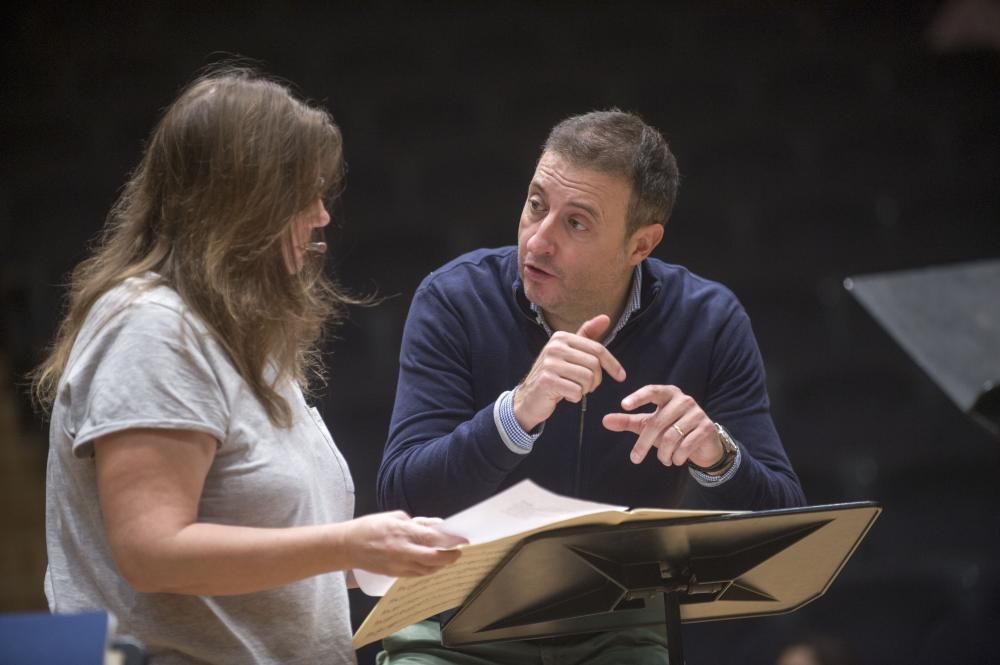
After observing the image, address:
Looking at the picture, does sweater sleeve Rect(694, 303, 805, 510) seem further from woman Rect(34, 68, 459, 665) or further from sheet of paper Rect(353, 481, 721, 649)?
woman Rect(34, 68, 459, 665)

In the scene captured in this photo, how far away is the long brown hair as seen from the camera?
4.65 ft

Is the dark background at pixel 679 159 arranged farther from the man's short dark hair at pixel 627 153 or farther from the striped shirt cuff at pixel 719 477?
the striped shirt cuff at pixel 719 477

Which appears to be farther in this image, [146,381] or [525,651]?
[525,651]

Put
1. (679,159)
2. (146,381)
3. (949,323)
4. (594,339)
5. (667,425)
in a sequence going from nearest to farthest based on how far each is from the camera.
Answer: (146,381) < (667,425) < (594,339) < (949,323) < (679,159)

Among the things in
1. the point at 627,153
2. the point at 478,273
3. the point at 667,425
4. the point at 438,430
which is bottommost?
the point at 438,430

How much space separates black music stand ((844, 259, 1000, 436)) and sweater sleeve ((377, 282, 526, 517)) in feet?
2.11

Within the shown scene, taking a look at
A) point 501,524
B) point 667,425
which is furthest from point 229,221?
point 667,425

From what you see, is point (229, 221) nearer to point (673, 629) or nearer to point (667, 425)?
point (667, 425)

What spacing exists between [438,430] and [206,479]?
52cm

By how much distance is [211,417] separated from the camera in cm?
133

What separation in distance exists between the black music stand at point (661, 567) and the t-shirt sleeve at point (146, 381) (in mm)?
361

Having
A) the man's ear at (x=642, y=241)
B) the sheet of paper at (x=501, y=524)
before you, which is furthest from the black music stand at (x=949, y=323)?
the sheet of paper at (x=501, y=524)

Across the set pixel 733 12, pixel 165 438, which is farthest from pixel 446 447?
pixel 733 12

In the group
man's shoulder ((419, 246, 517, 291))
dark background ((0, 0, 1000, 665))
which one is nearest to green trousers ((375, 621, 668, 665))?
man's shoulder ((419, 246, 517, 291))
